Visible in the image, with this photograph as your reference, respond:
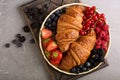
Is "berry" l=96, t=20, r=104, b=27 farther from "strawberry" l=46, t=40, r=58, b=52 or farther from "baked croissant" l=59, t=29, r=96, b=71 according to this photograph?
"strawberry" l=46, t=40, r=58, b=52

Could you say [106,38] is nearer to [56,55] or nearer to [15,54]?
[56,55]

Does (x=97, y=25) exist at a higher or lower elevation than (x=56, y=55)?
higher

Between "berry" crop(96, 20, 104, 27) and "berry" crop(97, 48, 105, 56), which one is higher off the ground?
"berry" crop(96, 20, 104, 27)

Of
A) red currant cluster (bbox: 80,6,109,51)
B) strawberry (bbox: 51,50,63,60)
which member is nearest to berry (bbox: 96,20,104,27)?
red currant cluster (bbox: 80,6,109,51)

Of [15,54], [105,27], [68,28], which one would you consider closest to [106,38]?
[105,27]

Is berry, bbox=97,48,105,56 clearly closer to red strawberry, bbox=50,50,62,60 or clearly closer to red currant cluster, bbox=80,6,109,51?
red currant cluster, bbox=80,6,109,51

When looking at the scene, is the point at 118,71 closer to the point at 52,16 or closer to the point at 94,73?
the point at 94,73

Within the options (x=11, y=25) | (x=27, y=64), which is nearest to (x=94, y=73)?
(x=27, y=64)

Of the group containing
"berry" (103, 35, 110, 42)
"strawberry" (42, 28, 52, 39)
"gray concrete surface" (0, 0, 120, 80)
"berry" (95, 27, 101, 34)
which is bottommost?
"gray concrete surface" (0, 0, 120, 80)
